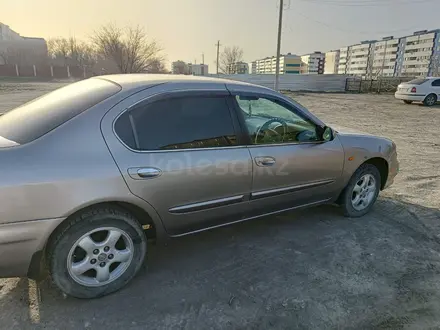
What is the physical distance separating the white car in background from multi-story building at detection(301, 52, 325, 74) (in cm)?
9465

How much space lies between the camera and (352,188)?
365cm

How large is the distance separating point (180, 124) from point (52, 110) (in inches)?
37.8

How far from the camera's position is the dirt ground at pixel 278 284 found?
2.13 metres

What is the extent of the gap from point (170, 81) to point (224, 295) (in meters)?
1.79

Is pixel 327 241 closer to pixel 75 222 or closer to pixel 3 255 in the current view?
pixel 75 222

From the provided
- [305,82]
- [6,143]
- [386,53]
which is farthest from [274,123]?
[386,53]

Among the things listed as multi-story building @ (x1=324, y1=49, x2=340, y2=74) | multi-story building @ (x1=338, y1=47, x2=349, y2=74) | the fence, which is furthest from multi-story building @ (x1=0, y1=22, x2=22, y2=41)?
multi-story building @ (x1=338, y1=47, x2=349, y2=74)

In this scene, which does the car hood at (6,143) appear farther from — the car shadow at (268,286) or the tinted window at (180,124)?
the car shadow at (268,286)

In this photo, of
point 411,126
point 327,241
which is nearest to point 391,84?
point 411,126

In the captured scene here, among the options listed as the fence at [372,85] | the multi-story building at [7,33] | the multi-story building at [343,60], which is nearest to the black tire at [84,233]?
the fence at [372,85]

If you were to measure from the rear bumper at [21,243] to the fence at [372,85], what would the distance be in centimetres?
3177

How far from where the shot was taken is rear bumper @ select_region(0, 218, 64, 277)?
6.20ft

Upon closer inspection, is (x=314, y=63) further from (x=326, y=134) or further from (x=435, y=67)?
(x=326, y=134)

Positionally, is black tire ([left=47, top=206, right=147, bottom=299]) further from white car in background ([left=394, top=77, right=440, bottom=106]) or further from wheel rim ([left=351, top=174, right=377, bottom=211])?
white car in background ([left=394, top=77, right=440, bottom=106])
